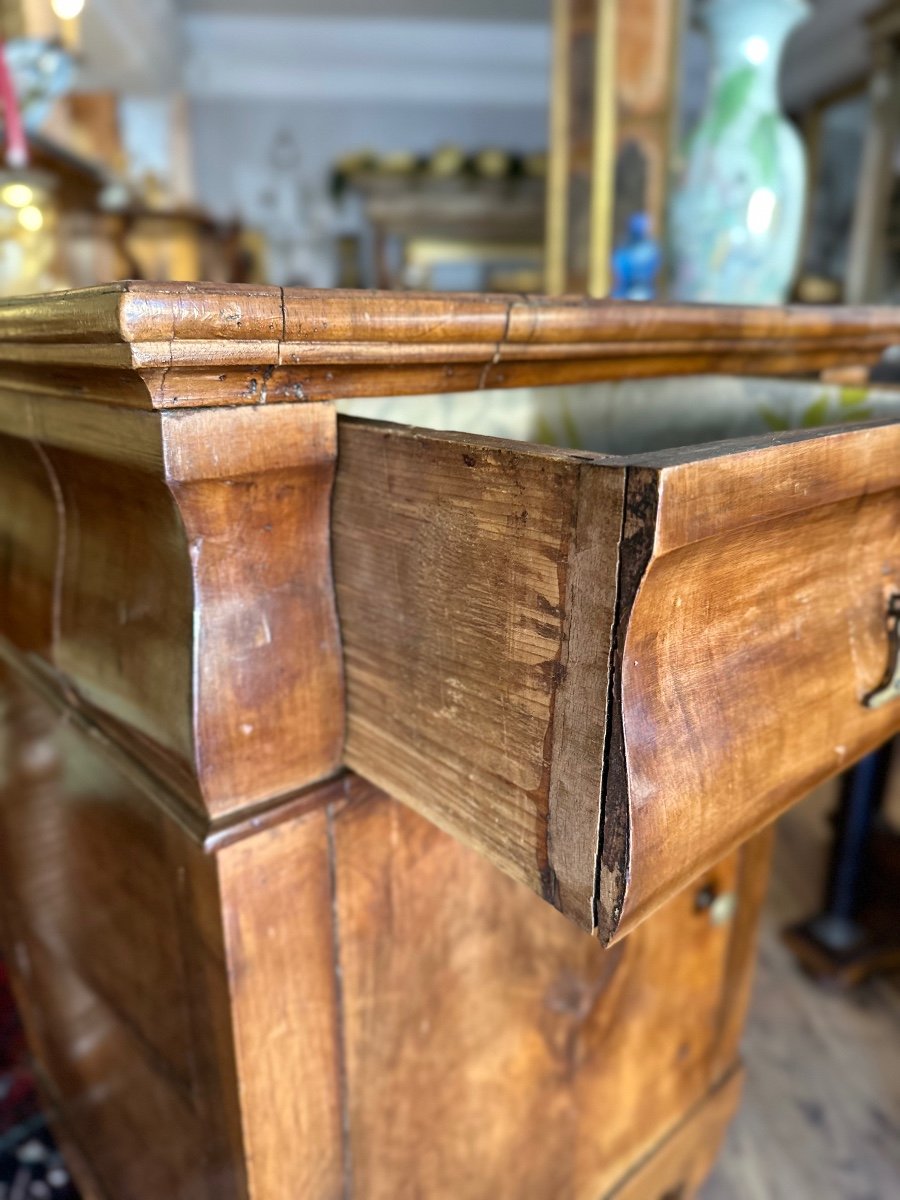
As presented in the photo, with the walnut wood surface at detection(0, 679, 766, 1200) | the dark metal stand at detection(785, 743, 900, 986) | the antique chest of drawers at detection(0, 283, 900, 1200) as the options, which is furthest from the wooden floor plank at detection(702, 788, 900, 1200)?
the antique chest of drawers at detection(0, 283, 900, 1200)

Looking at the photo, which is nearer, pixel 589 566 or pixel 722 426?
pixel 589 566

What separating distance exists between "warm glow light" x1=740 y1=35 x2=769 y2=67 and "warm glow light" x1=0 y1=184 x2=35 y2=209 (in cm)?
71

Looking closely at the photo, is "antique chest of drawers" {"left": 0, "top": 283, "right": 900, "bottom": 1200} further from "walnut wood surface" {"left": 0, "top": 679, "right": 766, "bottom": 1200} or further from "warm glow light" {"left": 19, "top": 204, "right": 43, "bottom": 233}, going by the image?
"warm glow light" {"left": 19, "top": 204, "right": 43, "bottom": 233}

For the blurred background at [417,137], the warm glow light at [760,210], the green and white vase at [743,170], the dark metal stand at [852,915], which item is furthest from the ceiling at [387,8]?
the dark metal stand at [852,915]

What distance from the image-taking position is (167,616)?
1.19 ft

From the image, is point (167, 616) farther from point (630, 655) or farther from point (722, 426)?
point (722, 426)

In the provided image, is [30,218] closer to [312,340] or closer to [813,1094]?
[312,340]

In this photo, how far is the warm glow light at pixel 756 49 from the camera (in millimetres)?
817

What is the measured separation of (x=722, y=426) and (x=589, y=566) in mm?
399

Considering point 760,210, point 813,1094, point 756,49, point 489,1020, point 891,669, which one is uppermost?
point 756,49

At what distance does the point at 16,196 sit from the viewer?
0.81 meters

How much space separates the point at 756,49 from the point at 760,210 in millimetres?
158

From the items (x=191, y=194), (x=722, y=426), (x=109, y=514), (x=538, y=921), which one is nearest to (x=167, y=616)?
(x=109, y=514)

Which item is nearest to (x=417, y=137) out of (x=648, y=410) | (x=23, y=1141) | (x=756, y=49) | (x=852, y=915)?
(x=756, y=49)
